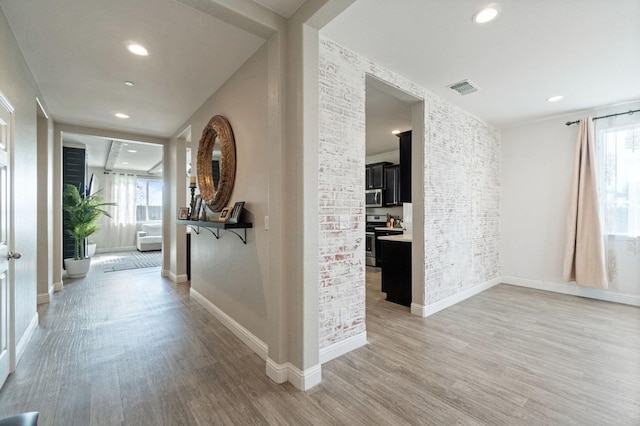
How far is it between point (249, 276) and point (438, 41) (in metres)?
2.63

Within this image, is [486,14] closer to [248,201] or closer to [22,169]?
[248,201]

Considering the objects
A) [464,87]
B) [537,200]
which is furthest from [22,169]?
[537,200]

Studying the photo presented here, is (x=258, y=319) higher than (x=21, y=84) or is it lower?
lower

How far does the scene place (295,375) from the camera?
200 cm

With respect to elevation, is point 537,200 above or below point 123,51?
below

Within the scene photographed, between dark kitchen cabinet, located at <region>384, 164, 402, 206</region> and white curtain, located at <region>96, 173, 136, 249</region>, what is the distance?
825 centimetres

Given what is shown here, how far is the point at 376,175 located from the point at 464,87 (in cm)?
335

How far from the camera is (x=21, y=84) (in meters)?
2.49

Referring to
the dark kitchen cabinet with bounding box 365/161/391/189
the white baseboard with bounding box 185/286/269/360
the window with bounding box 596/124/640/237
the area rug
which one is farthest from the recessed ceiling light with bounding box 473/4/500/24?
the area rug

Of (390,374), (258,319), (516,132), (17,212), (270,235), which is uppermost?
(516,132)

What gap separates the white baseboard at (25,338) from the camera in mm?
2351

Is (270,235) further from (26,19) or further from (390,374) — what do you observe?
(26,19)

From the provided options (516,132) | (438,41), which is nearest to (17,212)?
(438,41)

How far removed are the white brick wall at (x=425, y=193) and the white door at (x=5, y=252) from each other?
2.23 metres
